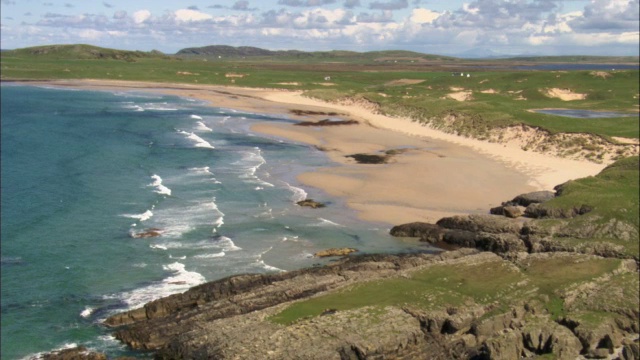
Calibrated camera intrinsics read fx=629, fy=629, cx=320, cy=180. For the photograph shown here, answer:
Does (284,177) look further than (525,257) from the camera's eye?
Yes

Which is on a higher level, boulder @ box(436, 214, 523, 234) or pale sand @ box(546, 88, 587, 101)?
pale sand @ box(546, 88, 587, 101)

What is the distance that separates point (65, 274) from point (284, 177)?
994 inches

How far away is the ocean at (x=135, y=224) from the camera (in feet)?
97.5

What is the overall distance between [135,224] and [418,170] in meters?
26.4

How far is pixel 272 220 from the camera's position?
42156 millimetres

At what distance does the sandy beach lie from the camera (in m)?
46.0

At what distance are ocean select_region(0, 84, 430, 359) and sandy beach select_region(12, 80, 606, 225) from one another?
2632 mm

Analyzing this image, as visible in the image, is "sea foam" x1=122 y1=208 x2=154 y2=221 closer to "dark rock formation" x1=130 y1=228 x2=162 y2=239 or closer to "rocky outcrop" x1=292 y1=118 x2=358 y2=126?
"dark rock formation" x1=130 y1=228 x2=162 y2=239

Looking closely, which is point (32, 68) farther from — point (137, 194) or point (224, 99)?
point (137, 194)

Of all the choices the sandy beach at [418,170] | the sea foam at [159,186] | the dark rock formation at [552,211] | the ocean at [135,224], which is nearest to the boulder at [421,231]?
the ocean at [135,224]

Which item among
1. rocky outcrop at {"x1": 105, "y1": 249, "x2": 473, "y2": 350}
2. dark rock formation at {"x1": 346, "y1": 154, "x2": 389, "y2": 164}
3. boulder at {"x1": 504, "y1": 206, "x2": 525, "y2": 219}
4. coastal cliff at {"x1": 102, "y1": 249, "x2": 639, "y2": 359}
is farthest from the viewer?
Answer: dark rock formation at {"x1": 346, "y1": 154, "x2": 389, "y2": 164}

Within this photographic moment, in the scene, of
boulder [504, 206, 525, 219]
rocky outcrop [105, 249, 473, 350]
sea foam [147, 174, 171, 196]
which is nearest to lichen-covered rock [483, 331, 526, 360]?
rocky outcrop [105, 249, 473, 350]

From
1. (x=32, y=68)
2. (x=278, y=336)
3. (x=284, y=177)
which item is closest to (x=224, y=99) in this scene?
(x=284, y=177)

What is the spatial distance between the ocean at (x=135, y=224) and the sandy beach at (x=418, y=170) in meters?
2.63
